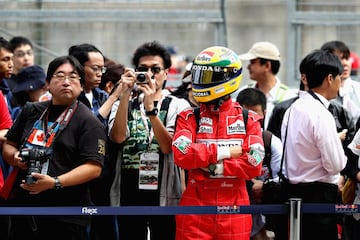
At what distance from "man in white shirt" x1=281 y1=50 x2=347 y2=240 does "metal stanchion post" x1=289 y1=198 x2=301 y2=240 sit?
0.46 meters

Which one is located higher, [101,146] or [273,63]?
[273,63]

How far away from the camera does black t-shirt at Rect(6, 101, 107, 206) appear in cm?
643

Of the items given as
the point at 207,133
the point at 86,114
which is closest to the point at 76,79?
the point at 86,114

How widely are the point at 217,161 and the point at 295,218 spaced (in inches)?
27.2

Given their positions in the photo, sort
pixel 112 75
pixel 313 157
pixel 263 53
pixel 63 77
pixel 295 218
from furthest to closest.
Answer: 1. pixel 263 53
2. pixel 112 75
3. pixel 313 157
4. pixel 63 77
5. pixel 295 218

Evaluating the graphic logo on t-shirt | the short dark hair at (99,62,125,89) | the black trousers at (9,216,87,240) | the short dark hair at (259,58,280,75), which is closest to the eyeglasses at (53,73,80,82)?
the graphic logo on t-shirt

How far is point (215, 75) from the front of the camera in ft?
21.1

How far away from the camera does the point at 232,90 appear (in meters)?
6.46

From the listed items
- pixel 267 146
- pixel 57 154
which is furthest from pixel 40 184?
pixel 267 146

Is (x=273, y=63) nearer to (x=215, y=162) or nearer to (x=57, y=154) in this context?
(x=215, y=162)

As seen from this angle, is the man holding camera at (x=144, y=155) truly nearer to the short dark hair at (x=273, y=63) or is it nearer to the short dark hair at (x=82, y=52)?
the short dark hair at (x=82, y=52)

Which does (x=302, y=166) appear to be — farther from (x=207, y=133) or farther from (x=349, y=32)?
(x=349, y=32)

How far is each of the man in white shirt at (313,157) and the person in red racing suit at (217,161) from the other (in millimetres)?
449

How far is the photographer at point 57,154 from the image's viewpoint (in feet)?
20.8
